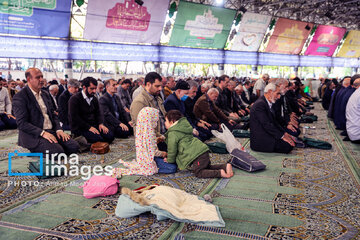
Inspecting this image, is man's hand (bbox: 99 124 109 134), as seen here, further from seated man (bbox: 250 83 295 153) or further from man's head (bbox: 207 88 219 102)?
seated man (bbox: 250 83 295 153)

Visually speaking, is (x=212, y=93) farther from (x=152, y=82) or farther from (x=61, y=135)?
(x=61, y=135)

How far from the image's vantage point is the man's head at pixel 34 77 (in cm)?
384

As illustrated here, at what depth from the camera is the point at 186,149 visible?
3.34 m

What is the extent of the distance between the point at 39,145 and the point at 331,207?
3.45 meters

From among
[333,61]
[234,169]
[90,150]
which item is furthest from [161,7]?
[333,61]

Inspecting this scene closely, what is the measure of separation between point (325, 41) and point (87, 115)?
19.4 m

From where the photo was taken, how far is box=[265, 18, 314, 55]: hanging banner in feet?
55.6

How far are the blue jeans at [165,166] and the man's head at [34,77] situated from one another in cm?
186

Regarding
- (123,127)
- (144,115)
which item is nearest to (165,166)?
(144,115)

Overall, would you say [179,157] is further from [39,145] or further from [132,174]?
[39,145]

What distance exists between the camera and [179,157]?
3.39 meters

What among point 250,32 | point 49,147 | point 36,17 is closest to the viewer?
point 49,147

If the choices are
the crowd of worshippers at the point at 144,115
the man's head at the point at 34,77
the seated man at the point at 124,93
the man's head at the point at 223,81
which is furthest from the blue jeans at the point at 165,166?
the man's head at the point at 223,81

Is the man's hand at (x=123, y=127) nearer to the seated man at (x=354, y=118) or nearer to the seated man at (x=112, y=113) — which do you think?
the seated man at (x=112, y=113)
